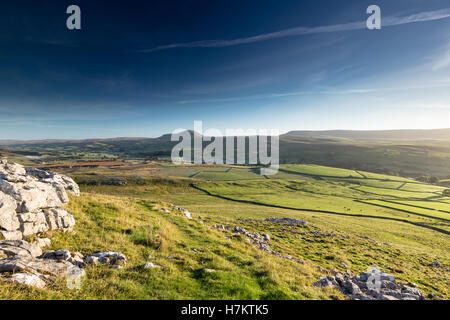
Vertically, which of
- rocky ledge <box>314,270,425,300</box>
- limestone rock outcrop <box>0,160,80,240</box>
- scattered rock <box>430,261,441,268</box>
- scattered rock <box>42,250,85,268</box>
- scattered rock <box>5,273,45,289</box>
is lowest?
scattered rock <box>430,261,441,268</box>

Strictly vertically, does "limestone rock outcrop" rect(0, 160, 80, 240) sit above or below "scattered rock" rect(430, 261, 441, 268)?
above

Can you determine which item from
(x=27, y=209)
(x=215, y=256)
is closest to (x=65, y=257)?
(x=27, y=209)

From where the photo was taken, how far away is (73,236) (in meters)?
11.2

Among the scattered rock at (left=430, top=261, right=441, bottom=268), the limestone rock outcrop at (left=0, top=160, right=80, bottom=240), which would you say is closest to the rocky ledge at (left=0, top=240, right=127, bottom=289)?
the limestone rock outcrop at (left=0, top=160, right=80, bottom=240)

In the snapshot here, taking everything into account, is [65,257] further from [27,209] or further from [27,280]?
[27,209]

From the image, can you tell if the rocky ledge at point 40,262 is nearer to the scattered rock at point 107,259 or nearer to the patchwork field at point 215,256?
the scattered rock at point 107,259

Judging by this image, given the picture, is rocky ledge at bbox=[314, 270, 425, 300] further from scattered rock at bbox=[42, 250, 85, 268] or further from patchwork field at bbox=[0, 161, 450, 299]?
scattered rock at bbox=[42, 250, 85, 268]

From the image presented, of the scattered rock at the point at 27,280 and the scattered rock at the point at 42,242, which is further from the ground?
the scattered rock at the point at 27,280

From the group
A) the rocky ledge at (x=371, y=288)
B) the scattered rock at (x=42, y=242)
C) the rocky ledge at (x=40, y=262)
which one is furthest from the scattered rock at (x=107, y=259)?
the rocky ledge at (x=371, y=288)

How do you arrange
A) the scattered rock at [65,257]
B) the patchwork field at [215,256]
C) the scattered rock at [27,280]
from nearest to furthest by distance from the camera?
the scattered rock at [27,280] → the patchwork field at [215,256] → the scattered rock at [65,257]
